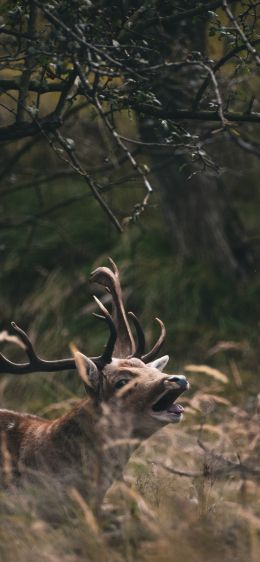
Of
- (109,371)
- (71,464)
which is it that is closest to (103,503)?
(71,464)

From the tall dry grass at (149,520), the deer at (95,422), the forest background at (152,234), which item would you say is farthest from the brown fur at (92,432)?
the forest background at (152,234)

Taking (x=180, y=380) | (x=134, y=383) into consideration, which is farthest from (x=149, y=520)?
(x=134, y=383)

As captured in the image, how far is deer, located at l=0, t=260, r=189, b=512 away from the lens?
220 inches

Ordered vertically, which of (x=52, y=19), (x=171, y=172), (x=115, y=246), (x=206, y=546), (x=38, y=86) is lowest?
(x=115, y=246)

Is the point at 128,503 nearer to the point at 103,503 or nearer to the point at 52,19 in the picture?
the point at 103,503

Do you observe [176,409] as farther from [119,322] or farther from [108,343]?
[119,322]

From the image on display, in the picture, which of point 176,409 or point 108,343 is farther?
point 108,343

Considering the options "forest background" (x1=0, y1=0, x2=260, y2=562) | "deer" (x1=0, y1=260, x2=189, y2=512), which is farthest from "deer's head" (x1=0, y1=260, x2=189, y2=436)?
"forest background" (x1=0, y1=0, x2=260, y2=562)

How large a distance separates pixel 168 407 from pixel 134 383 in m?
0.23

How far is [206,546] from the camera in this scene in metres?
4.14

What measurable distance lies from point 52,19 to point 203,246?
5.29 m

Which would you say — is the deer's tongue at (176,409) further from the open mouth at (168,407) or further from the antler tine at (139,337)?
the antler tine at (139,337)

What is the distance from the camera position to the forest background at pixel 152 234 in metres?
4.73

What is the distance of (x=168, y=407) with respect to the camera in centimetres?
572
